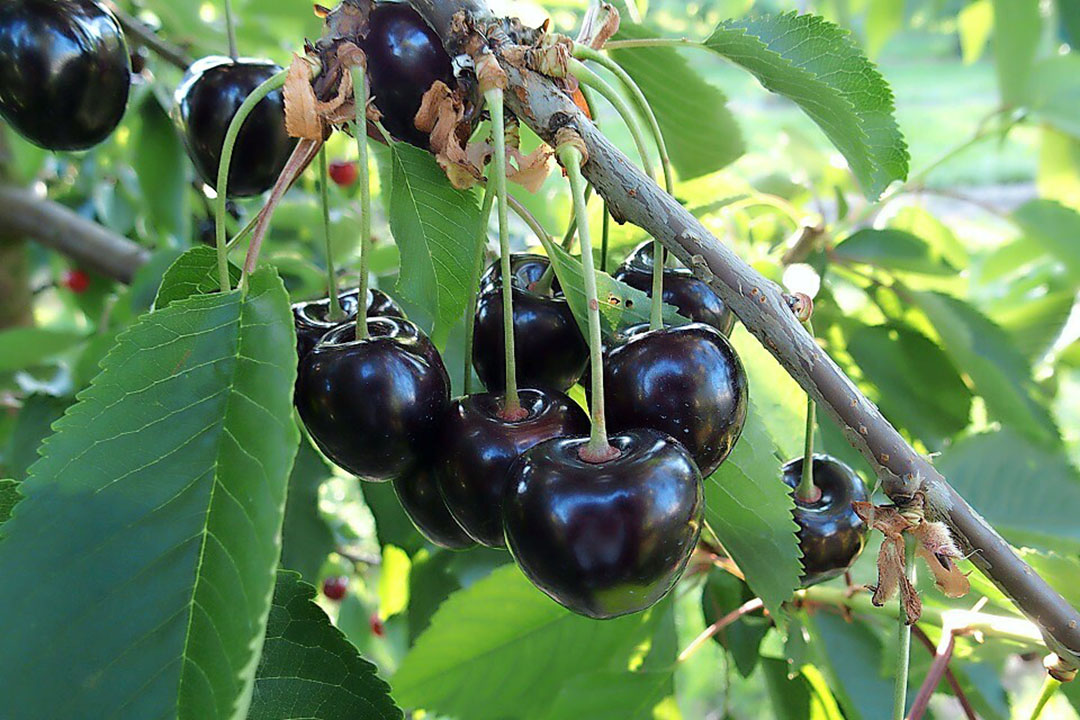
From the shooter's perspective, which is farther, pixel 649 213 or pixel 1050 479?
pixel 1050 479

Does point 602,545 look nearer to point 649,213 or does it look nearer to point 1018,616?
point 649,213

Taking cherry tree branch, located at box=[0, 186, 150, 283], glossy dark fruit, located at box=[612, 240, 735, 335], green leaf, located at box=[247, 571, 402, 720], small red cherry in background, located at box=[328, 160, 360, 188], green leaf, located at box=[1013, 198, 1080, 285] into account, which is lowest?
small red cherry in background, located at box=[328, 160, 360, 188]

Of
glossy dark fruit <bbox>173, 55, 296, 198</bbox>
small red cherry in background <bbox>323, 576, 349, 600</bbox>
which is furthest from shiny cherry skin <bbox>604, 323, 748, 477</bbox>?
small red cherry in background <bbox>323, 576, 349, 600</bbox>

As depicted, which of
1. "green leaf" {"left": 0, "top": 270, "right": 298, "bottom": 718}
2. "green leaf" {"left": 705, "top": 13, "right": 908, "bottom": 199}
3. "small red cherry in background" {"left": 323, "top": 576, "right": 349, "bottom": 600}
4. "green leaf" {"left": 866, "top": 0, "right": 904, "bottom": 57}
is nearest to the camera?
"green leaf" {"left": 0, "top": 270, "right": 298, "bottom": 718}

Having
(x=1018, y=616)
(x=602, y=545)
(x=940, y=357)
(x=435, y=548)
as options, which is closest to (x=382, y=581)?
(x=435, y=548)

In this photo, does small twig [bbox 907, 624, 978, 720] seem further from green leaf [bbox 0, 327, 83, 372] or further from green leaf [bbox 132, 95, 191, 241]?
green leaf [bbox 0, 327, 83, 372]

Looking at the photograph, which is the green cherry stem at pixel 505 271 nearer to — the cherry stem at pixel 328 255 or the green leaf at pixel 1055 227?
the cherry stem at pixel 328 255

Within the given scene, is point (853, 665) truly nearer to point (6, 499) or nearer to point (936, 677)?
point (936, 677)
